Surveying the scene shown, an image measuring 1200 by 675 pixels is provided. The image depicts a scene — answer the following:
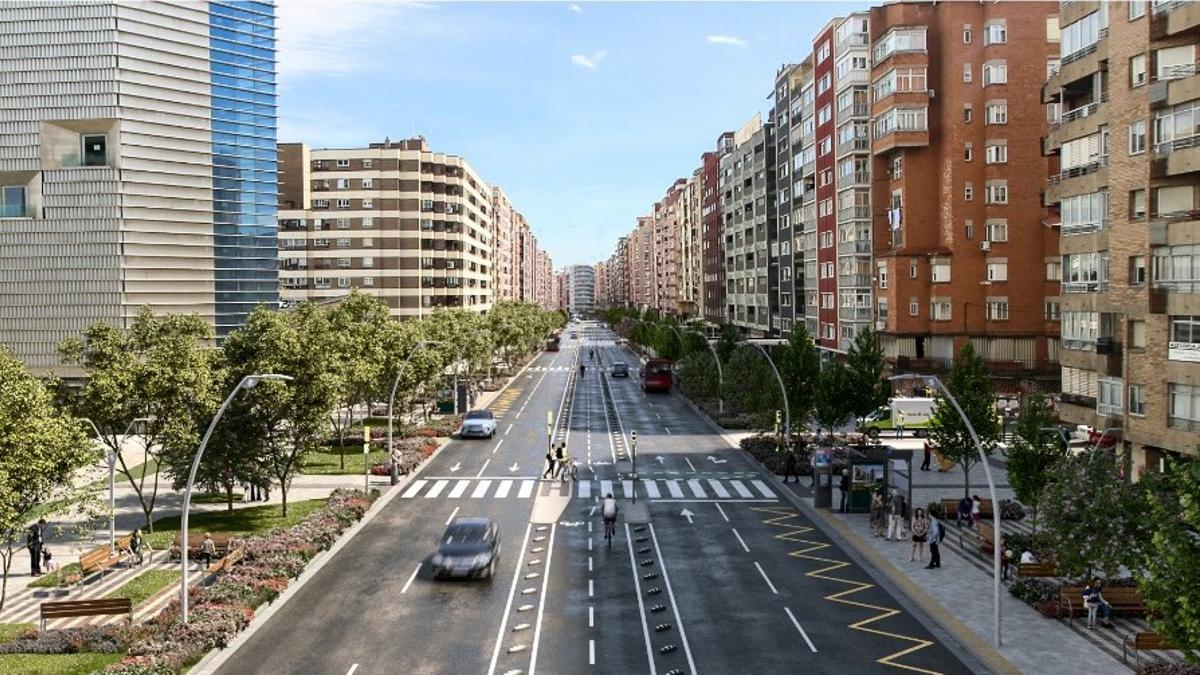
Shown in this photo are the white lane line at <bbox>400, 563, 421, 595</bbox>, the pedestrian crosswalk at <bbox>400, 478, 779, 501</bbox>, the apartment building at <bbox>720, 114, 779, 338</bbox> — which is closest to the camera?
the white lane line at <bbox>400, 563, 421, 595</bbox>

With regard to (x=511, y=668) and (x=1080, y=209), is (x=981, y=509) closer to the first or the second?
(x=1080, y=209)

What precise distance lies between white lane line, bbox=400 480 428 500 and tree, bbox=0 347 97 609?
65.1 ft

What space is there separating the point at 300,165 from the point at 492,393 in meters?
49.8

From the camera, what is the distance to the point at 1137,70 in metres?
38.5

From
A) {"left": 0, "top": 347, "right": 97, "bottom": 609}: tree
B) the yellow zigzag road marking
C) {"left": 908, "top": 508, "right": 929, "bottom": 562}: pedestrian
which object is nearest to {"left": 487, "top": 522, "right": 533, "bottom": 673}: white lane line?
the yellow zigzag road marking

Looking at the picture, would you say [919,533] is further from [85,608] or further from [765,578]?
[85,608]

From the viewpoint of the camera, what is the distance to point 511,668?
22031 mm

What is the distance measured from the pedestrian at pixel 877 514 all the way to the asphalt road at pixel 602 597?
2140mm

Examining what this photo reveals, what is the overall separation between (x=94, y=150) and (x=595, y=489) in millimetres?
51793

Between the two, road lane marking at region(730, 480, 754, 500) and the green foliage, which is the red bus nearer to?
road lane marking at region(730, 480, 754, 500)

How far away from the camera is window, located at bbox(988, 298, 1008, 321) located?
7025 centimetres

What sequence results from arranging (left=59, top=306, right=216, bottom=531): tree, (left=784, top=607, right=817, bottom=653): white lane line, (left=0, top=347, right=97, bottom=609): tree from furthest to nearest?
(left=59, top=306, right=216, bottom=531): tree < (left=784, top=607, right=817, bottom=653): white lane line < (left=0, top=347, right=97, bottom=609): tree

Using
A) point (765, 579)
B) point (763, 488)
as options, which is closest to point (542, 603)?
point (765, 579)

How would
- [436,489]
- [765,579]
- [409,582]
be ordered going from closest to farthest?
[765,579]
[409,582]
[436,489]
